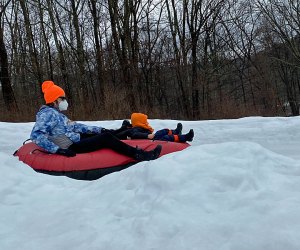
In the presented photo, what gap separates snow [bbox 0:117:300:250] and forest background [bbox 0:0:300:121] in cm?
752

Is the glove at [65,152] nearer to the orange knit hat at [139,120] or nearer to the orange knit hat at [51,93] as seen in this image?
the orange knit hat at [51,93]

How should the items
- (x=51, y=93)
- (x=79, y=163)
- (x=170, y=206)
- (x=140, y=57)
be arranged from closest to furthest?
(x=170, y=206) < (x=79, y=163) < (x=51, y=93) < (x=140, y=57)

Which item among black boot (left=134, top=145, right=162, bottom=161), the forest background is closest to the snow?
black boot (left=134, top=145, right=162, bottom=161)

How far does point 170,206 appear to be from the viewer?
2020 millimetres

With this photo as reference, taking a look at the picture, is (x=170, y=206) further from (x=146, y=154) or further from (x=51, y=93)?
(x=51, y=93)

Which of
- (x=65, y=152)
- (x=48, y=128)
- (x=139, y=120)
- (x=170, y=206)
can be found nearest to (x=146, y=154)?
(x=65, y=152)

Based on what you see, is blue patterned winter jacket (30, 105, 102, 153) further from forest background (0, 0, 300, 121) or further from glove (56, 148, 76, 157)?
forest background (0, 0, 300, 121)

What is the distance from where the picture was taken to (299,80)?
95.0 feet

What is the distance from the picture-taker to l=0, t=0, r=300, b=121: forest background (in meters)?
12.2

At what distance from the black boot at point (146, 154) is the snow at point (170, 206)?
5.80 ft

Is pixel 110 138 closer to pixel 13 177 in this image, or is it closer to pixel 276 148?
pixel 13 177

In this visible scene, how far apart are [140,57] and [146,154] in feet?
49.6

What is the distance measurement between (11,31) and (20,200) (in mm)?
19119

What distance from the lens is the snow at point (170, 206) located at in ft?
5.69
